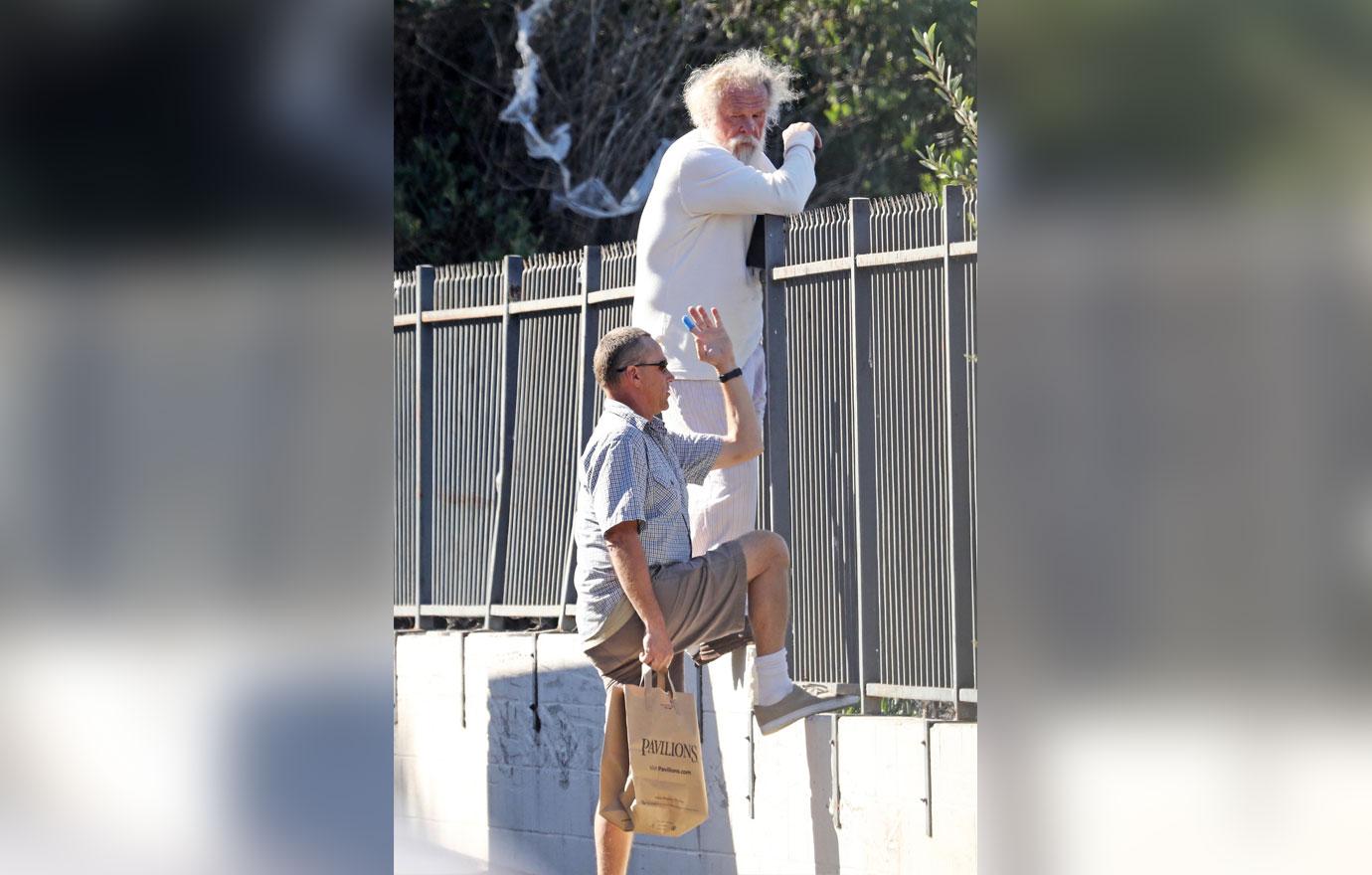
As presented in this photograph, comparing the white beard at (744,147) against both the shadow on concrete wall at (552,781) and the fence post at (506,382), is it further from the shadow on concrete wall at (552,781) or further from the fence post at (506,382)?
the fence post at (506,382)

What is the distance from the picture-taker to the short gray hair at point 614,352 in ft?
17.4

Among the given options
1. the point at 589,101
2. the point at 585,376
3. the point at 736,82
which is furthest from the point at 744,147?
the point at 589,101

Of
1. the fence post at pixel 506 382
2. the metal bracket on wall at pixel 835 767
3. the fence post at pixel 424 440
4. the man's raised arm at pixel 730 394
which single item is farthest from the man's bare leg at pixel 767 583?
the fence post at pixel 424 440

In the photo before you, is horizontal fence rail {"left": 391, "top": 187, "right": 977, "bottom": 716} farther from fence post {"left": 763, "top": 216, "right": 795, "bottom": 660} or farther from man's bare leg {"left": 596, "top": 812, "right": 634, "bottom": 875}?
man's bare leg {"left": 596, "top": 812, "right": 634, "bottom": 875}

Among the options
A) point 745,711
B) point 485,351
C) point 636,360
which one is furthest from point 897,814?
point 485,351

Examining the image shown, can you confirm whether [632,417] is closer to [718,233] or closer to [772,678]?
[718,233]

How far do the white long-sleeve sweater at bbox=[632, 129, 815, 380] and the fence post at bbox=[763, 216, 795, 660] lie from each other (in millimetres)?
615

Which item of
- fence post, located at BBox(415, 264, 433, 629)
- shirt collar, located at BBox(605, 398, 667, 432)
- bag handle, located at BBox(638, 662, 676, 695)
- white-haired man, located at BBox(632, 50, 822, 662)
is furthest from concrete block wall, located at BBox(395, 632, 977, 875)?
shirt collar, located at BBox(605, 398, 667, 432)

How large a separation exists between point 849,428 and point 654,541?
1.12 m

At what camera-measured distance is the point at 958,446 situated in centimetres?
578

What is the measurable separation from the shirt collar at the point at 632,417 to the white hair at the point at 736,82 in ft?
2.98
